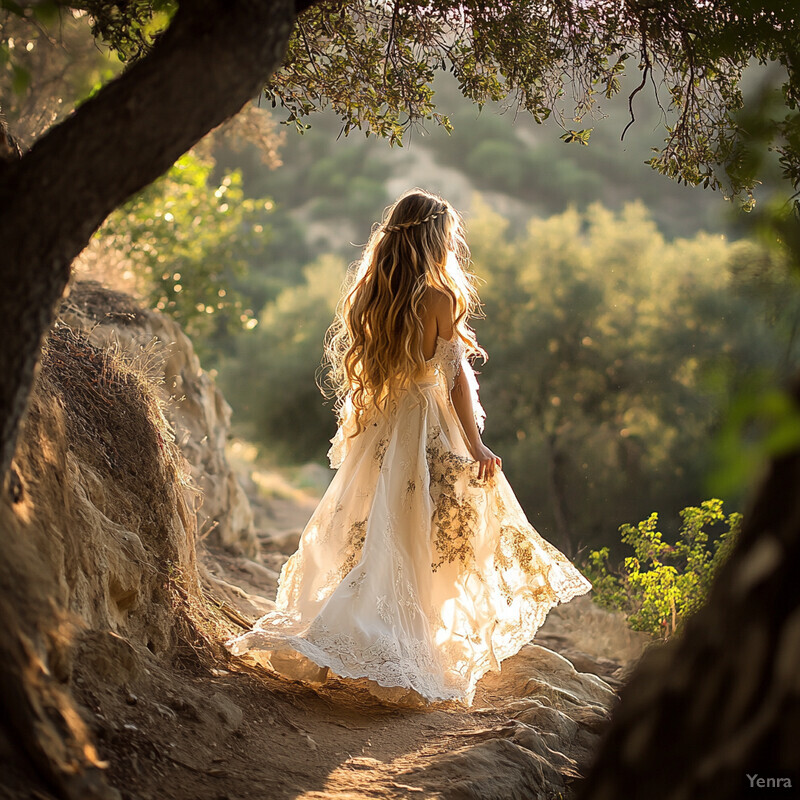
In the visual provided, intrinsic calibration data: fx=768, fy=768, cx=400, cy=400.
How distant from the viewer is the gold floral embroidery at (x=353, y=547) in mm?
3889

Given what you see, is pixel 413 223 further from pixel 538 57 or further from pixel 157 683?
pixel 157 683

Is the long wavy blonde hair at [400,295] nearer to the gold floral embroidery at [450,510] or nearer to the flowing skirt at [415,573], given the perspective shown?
the flowing skirt at [415,573]

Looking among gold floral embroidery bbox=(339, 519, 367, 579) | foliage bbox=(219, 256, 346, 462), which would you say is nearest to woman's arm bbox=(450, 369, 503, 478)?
gold floral embroidery bbox=(339, 519, 367, 579)

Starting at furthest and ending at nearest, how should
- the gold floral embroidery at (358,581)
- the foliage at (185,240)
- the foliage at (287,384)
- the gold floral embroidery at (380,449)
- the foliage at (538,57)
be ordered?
the foliage at (287,384)
the foliage at (185,240)
the gold floral embroidery at (380,449)
the gold floral embroidery at (358,581)
the foliage at (538,57)

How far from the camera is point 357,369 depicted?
424 centimetres

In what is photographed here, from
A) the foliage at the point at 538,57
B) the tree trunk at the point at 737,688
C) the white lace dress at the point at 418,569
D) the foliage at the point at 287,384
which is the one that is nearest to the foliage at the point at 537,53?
the foliage at the point at 538,57

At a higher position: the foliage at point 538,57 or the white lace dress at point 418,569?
the foliage at point 538,57

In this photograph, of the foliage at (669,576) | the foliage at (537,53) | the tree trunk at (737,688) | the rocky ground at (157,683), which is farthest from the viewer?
the foliage at (669,576)

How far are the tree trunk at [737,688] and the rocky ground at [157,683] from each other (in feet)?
4.20

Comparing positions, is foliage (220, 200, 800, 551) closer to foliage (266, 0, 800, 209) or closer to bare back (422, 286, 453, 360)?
bare back (422, 286, 453, 360)

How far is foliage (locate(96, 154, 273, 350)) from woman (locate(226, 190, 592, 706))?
234 inches

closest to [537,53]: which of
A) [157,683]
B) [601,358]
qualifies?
[157,683]

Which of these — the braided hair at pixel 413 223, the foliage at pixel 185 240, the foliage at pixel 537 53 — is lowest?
the braided hair at pixel 413 223

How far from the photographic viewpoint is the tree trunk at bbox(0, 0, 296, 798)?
1.62 metres
